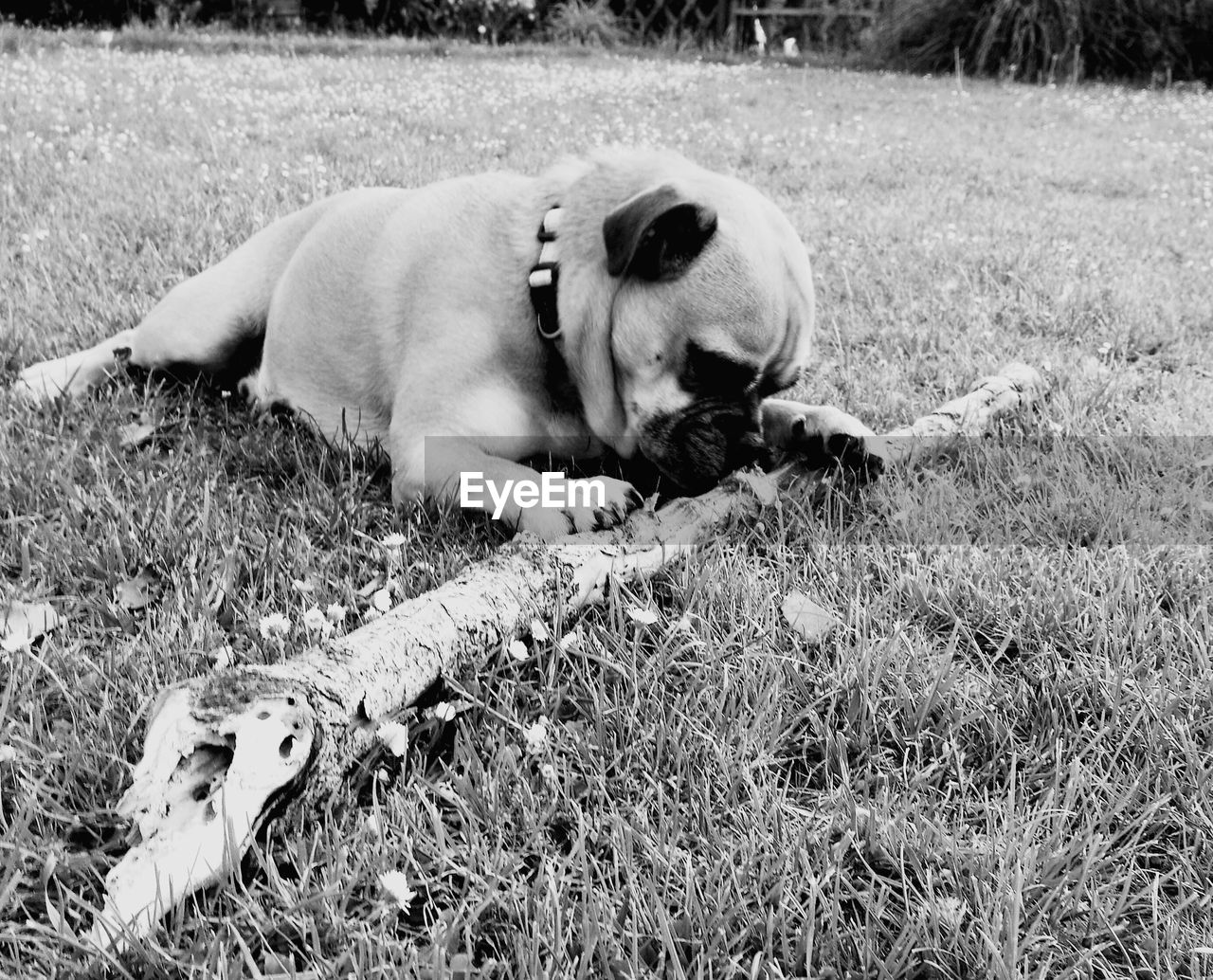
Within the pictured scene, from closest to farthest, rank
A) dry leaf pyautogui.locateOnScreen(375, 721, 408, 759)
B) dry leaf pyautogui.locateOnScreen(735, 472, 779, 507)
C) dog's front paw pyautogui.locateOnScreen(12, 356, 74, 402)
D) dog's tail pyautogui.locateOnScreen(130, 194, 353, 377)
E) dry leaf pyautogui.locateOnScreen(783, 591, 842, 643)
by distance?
dry leaf pyautogui.locateOnScreen(375, 721, 408, 759), dry leaf pyautogui.locateOnScreen(783, 591, 842, 643), dry leaf pyautogui.locateOnScreen(735, 472, 779, 507), dog's front paw pyautogui.locateOnScreen(12, 356, 74, 402), dog's tail pyautogui.locateOnScreen(130, 194, 353, 377)

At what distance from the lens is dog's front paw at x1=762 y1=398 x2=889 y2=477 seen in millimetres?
3205

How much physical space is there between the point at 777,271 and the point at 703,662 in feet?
4.71

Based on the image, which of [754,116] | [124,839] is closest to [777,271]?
[124,839]

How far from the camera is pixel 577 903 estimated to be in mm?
1674

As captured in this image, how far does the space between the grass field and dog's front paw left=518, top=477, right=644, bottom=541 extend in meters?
0.22

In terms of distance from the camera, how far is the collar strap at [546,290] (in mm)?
3158

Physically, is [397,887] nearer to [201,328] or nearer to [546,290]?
[546,290]

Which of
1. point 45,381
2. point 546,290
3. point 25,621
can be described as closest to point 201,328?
point 45,381

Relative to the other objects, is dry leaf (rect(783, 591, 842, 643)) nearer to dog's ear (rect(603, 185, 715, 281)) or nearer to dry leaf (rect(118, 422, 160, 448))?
dog's ear (rect(603, 185, 715, 281))

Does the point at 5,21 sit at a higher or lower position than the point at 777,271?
higher

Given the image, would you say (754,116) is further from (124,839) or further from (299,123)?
(124,839)

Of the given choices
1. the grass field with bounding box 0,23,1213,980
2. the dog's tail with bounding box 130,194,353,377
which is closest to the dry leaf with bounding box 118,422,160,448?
the grass field with bounding box 0,23,1213,980

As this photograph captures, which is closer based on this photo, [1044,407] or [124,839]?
[124,839]

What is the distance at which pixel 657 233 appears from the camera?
2.95 meters
